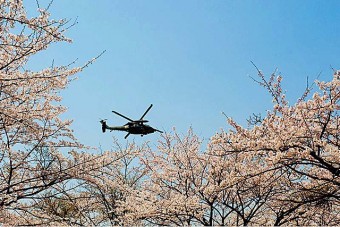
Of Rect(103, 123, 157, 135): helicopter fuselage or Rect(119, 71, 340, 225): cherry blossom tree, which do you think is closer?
Rect(119, 71, 340, 225): cherry blossom tree

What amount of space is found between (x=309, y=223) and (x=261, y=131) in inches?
211

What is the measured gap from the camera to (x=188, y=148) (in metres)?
13.1

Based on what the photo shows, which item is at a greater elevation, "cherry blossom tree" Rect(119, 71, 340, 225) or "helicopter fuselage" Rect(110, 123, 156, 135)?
"helicopter fuselage" Rect(110, 123, 156, 135)

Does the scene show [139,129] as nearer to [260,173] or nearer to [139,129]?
[139,129]

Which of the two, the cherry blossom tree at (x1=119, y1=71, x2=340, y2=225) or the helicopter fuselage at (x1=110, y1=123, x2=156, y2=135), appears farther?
the helicopter fuselage at (x1=110, y1=123, x2=156, y2=135)

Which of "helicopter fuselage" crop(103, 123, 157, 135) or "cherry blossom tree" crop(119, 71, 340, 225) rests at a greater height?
"helicopter fuselage" crop(103, 123, 157, 135)

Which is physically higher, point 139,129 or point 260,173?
point 139,129

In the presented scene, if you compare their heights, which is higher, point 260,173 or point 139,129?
point 139,129

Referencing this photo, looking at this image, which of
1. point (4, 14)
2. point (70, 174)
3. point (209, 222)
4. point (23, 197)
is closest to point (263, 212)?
point (209, 222)

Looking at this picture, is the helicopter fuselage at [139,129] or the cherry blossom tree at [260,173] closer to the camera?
the cherry blossom tree at [260,173]

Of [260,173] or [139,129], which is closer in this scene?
[260,173]

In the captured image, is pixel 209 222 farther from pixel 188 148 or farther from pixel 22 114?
pixel 22 114

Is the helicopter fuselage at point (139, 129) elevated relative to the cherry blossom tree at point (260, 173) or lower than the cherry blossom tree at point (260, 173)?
elevated

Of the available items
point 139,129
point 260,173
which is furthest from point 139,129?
point 260,173
